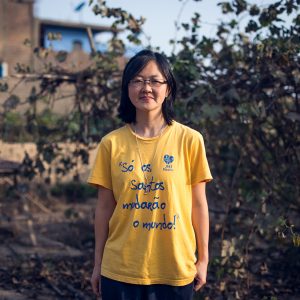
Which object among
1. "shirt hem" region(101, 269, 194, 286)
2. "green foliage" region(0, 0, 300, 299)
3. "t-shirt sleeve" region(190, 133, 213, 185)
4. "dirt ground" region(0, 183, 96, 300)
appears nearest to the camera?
"shirt hem" region(101, 269, 194, 286)

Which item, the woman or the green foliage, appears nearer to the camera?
the woman

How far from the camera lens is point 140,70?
2.53 metres

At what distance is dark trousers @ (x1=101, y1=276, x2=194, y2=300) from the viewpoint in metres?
2.45

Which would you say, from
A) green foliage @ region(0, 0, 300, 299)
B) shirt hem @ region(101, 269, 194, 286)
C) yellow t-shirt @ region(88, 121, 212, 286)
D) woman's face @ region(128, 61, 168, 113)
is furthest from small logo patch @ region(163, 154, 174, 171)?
green foliage @ region(0, 0, 300, 299)

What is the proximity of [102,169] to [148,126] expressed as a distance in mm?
264

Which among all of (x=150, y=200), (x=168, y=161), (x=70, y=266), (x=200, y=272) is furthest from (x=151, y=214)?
(x=70, y=266)

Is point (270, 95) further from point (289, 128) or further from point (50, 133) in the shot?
point (50, 133)

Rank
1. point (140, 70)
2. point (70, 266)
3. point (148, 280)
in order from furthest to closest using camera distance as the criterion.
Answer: point (70, 266), point (140, 70), point (148, 280)

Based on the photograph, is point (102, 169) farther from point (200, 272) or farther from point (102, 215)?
point (200, 272)

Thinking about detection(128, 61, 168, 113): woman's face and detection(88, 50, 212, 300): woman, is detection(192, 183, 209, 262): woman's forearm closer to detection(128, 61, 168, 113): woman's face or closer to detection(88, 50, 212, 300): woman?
detection(88, 50, 212, 300): woman

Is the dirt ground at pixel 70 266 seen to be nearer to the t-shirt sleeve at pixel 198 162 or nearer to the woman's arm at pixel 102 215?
the woman's arm at pixel 102 215

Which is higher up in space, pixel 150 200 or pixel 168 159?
pixel 168 159

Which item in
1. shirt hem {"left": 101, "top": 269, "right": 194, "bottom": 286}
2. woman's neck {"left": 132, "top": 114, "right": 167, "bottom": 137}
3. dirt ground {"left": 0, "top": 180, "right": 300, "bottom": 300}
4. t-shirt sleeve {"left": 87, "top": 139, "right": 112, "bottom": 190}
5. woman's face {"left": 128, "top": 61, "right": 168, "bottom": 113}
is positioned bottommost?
dirt ground {"left": 0, "top": 180, "right": 300, "bottom": 300}

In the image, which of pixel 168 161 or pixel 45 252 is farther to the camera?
pixel 45 252
